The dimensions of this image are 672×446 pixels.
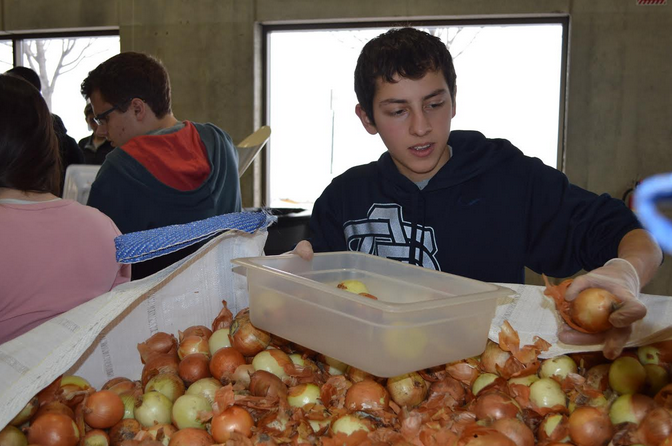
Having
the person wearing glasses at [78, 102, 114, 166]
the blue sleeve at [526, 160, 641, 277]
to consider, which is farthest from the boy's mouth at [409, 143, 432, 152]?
the person wearing glasses at [78, 102, 114, 166]

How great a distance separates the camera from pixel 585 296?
2.84ft

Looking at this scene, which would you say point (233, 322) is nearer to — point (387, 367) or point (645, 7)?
point (387, 367)

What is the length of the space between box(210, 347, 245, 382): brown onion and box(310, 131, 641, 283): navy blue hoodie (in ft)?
1.72

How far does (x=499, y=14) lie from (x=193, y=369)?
162 inches

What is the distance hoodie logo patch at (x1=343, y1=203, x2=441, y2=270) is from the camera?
1488 millimetres

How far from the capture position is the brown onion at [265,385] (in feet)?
3.37

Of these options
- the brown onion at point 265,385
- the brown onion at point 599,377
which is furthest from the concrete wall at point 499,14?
the brown onion at point 265,385

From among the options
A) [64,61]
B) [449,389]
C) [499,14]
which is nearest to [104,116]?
[449,389]

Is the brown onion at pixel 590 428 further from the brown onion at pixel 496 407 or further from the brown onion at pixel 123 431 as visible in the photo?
the brown onion at pixel 123 431

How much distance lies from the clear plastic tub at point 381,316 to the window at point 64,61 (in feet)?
16.9

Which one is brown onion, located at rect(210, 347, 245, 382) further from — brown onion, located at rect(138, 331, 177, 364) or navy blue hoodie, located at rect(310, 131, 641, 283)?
navy blue hoodie, located at rect(310, 131, 641, 283)

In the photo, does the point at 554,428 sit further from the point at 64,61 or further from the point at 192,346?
the point at 64,61

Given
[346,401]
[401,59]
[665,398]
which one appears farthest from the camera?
[401,59]

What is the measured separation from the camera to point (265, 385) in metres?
1.03
